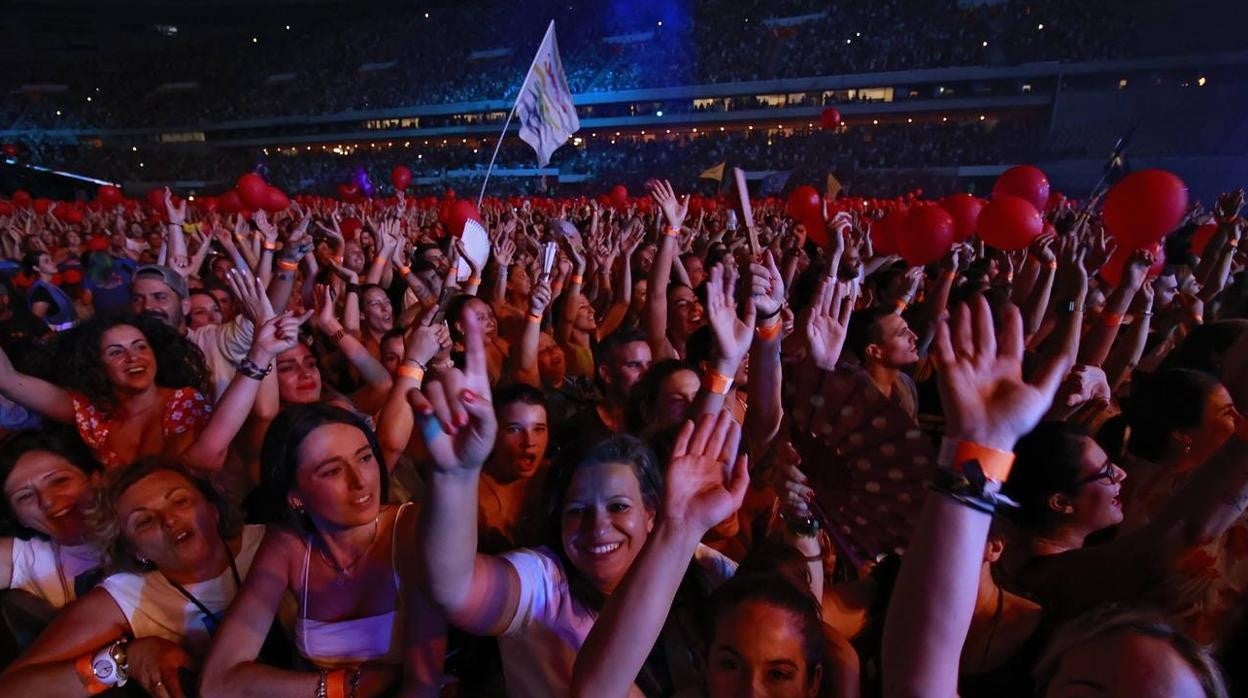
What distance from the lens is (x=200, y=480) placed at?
2.12 metres

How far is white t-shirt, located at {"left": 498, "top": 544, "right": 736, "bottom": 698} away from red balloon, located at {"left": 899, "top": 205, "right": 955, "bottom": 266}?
3623mm

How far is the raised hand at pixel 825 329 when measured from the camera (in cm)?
248

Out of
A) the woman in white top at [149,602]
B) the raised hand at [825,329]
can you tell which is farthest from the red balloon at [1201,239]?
the woman in white top at [149,602]

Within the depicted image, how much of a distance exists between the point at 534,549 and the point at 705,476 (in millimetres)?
612

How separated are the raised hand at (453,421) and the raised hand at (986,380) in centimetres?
79

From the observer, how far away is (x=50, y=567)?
230 centimetres

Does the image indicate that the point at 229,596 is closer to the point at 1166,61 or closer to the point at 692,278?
the point at 692,278

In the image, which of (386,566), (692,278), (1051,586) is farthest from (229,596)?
(692,278)


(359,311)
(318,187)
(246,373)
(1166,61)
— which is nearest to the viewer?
(246,373)

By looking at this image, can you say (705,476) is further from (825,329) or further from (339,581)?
(825,329)

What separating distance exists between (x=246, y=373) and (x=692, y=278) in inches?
157

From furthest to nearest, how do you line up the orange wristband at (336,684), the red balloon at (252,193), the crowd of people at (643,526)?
the red balloon at (252,193) → the orange wristband at (336,684) → the crowd of people at (643,526)

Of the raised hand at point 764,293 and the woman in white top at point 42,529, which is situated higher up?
the raised hand at point 764,293

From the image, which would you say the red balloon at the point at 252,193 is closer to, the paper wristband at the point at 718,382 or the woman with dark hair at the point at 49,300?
the woman with dark hair at the point at 49,300
